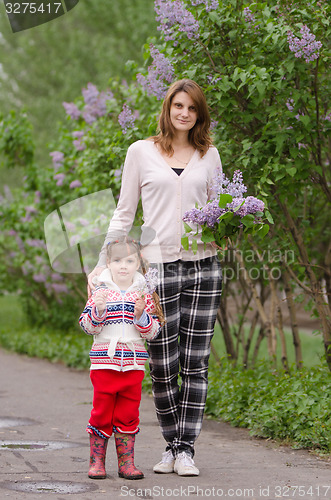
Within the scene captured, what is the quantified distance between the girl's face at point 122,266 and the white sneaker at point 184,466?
3.11 feet

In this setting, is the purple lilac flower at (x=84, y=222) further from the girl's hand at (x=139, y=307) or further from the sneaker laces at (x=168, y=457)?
the girl's hand at (x=139, y=307)

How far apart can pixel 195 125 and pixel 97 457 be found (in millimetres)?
1810

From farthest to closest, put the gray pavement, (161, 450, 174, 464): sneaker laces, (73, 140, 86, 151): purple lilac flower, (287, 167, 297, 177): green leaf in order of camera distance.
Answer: (73, 140, 86, 151): purple lilac flower
(287, 167, 297, 177): green leaf
(161, 450, 174, 464): sneaker laces
the gray pavement

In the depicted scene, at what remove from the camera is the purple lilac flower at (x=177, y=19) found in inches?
206

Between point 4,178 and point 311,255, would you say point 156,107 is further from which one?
point 4,178

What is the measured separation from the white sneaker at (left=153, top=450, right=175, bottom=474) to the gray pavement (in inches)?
1.8

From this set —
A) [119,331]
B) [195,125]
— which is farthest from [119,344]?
[195,125]

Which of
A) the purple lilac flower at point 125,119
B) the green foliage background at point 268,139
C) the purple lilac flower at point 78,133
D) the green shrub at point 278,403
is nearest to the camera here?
the green shrub at point 278,403

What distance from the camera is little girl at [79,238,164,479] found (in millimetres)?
3818

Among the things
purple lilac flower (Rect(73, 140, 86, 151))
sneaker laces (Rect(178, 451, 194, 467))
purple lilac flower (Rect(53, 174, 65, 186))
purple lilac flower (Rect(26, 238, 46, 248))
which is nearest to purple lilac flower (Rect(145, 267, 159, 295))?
sneaker laces (Rect(178, 451, 194, 467))

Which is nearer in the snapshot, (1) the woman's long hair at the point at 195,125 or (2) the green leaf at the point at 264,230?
(2) the green leaf at the point at 264,230

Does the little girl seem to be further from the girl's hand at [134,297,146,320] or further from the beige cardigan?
the beige cardigan

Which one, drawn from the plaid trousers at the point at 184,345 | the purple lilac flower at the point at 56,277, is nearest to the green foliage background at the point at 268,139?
the plaid trousers at the point at 184,345

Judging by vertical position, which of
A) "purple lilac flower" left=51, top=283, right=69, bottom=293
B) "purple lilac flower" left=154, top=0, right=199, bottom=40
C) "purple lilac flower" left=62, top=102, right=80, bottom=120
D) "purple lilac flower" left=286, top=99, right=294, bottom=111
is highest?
"purple lilac flower" left=62, top=102, right=80, bottom=120
